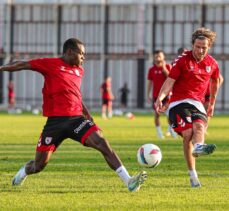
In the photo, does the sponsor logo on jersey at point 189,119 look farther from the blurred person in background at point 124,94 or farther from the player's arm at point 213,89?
the blurred person in background at point 124,94

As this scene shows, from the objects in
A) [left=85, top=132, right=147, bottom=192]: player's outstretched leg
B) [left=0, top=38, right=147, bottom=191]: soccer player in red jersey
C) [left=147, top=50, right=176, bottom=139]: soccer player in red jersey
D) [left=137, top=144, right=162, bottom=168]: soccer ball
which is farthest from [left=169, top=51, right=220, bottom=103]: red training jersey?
[left=147, top=50, right=176, bottom=139]: soccer player in red jersey

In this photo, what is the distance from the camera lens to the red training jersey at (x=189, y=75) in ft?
49.2

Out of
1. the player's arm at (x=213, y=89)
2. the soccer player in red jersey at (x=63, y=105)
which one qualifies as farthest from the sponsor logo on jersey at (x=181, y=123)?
the soccer player in red jersey at (x=63, y=105)

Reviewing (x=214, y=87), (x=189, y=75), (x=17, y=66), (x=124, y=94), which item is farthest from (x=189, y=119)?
(x=124, y=94)

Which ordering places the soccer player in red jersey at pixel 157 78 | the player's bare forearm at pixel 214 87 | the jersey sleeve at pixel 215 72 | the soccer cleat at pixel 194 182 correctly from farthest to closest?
the soccer player in red jersey at pixel 157 78 < the player's bare forearm at pixel 214 87 < the jersey sleeve at pixel 215 72 < the soccer cleat at pixel 194 182

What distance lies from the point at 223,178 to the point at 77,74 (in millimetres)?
3261

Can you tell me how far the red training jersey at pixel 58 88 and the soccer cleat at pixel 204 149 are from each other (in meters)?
1.71

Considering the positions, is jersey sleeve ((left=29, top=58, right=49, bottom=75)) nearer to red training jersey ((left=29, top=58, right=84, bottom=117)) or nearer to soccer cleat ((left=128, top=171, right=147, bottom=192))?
red training jersey ((left=29, top=58, right=84, bottom=117))

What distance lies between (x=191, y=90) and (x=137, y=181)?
231 cm

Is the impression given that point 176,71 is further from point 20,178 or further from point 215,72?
point 20,178

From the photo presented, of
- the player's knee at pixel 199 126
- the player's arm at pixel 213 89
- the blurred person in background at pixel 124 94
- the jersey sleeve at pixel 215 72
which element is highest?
the jersey sleeve at pixel 215 72

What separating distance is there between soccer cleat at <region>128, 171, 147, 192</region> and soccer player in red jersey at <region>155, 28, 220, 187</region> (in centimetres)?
134

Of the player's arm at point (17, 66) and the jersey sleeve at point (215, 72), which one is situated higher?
the player's arm at point (17, 66)

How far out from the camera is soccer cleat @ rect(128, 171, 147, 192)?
43.8ft
